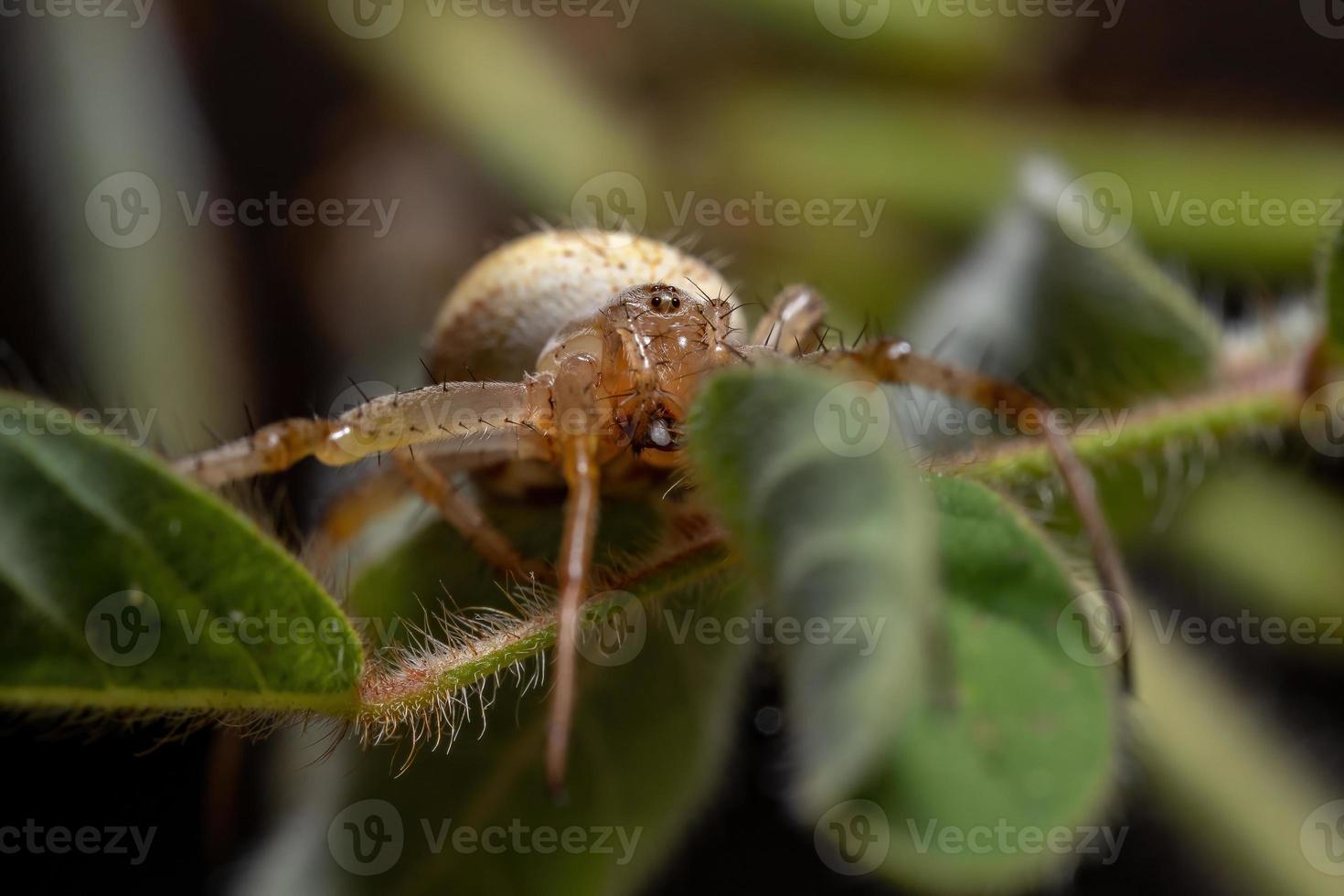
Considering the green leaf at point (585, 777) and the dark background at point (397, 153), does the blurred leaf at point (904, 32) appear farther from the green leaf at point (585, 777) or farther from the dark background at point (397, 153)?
the green leaf at point (585, 777)

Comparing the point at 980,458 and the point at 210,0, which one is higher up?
the point at 210,0

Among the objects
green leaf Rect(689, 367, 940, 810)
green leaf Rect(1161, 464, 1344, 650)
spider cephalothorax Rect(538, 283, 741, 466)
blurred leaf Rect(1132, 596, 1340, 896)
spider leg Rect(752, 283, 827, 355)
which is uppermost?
green leaf Rect(689, 367, 940, 810)

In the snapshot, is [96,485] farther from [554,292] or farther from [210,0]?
[210,0]

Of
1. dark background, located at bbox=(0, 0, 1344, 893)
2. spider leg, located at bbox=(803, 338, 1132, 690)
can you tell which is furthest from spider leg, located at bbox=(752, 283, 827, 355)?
dark background, located at bbox=(0, 0, 1344, 893)

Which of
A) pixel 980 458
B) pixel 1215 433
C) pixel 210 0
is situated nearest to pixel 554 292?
pixel 980 458

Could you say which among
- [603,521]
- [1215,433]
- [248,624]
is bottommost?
[1215,433]

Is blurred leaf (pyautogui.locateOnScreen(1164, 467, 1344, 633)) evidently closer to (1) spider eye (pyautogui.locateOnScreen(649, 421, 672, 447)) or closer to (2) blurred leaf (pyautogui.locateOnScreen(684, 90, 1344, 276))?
(2) blurred leaf (pyautogui.locateOnScreen(684, 90, 1344, 276))

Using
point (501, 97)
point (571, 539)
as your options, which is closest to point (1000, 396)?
point (571, 539)
